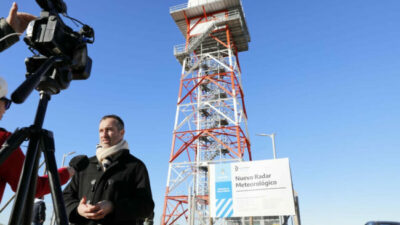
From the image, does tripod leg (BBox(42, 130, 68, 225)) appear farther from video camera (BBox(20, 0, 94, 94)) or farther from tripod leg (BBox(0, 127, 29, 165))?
video camera (BBox(20, 0, 94, 94))

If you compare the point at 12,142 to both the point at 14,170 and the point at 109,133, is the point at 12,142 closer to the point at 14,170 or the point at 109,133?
the point at 14,170

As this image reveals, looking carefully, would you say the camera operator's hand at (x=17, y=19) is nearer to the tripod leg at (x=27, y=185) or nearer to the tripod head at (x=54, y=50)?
the tripod head at (x=54, y=50)

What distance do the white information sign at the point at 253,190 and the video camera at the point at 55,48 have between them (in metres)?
8.93

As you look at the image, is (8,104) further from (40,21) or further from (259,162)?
(259,162)

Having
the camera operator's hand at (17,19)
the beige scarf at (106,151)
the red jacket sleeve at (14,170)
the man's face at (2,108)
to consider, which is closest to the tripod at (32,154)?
the red jacket sleeve at (14,170)

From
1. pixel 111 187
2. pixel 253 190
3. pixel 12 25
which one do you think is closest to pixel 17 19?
pixel 12 25

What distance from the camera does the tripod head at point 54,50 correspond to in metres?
1.33

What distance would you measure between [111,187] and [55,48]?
1080mm

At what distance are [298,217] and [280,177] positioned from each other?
165 centimetres

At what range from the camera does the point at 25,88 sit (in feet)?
3.54

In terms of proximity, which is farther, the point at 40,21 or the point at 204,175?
the point at 204,175

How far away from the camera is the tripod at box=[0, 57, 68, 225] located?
1.07 meters

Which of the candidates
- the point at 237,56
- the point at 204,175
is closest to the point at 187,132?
the point at 204,175

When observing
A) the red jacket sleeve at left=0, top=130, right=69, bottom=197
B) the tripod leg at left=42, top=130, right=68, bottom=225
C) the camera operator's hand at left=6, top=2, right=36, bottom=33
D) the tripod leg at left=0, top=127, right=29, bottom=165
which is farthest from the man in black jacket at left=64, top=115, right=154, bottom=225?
the camera operator's hand at left=6, top=2, right=36, bottom=33
